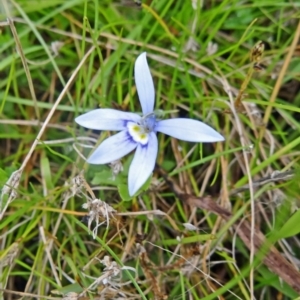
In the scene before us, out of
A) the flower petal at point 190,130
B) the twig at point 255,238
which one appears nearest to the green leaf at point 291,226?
the twig at point 255,238

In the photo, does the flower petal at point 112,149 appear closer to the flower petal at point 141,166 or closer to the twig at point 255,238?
the flower petal at point 141,166

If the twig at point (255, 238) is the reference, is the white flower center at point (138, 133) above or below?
above

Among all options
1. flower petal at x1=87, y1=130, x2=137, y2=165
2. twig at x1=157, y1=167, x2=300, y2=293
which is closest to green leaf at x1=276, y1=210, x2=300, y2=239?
twig at x1=157, y1=167, x2=300, y2=293

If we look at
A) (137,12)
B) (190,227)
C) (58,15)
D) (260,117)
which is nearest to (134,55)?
(137,12)

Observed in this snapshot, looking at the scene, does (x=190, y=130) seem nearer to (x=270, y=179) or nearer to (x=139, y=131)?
(x=139, y=131)

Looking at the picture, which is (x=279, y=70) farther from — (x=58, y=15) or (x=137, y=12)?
(x=58, y=15)

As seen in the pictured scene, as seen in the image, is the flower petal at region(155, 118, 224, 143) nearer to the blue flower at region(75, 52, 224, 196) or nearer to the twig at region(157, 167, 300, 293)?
the blue flower at region(75, 52, 224, 196)

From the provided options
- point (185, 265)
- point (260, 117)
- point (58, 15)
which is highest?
point (58, 15)
